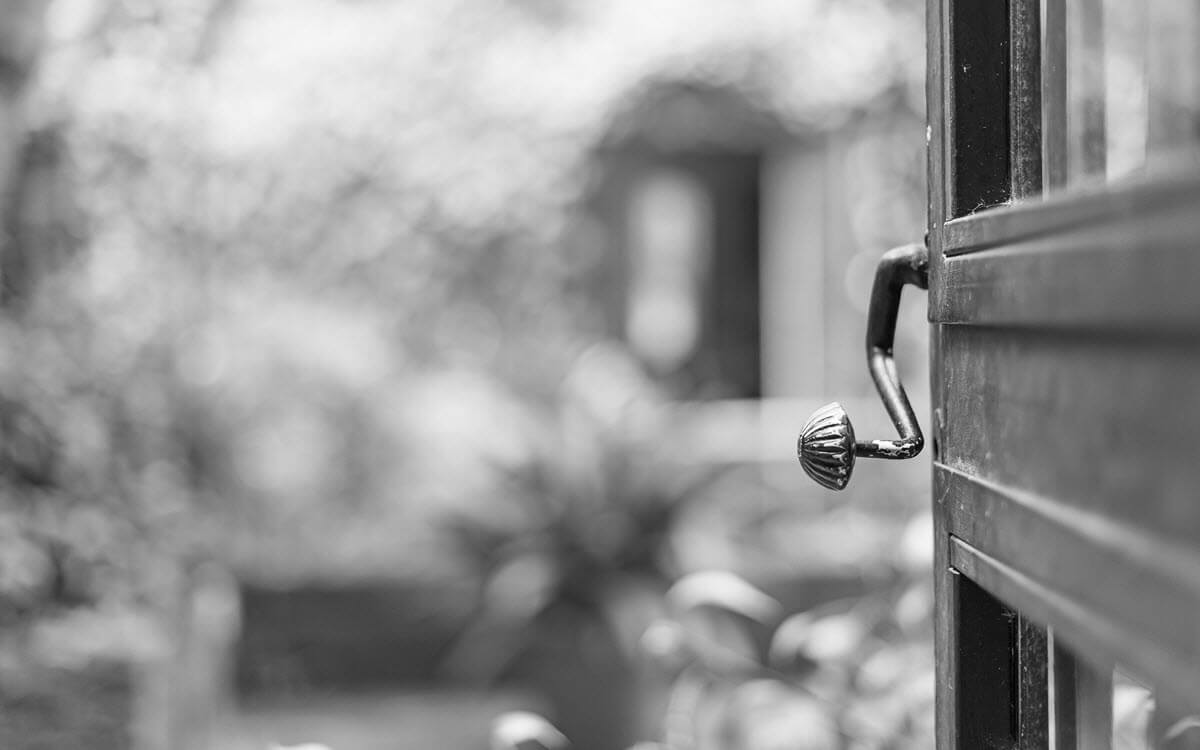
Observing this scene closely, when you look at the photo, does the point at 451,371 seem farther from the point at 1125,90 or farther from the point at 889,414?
the point at 1125,90

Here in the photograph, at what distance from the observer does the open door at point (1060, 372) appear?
14.7 inches

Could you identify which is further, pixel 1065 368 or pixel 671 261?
pixel 671 261

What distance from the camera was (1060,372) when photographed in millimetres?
479

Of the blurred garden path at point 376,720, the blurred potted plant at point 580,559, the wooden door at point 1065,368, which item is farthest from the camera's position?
the blurred garden path at point 376,720

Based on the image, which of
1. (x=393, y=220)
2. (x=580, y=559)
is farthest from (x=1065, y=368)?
(x=393, y=220)

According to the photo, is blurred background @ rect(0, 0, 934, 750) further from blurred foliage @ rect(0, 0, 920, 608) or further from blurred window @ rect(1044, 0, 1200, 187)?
blurred window @ rect(1044, 0, 1200, 187)

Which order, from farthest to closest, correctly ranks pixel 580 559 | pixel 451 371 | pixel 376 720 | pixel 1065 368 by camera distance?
pixel 451 371 → pixel 376 720 → pixel 580 559 → pixel 1065 368

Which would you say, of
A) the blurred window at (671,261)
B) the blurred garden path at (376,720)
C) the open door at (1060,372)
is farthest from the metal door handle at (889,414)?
the blurred window at (671,261)

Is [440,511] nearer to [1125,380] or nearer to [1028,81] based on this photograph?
[1028,81]

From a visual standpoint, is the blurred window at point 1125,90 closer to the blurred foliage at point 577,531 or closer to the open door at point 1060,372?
the open door at point 1060,372

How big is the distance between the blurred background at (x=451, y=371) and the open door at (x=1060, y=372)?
2.71 ft

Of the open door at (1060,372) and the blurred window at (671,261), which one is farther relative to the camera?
the blurred window at (671,261)

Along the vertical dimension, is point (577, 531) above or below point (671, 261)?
below

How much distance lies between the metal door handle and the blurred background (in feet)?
2.56
